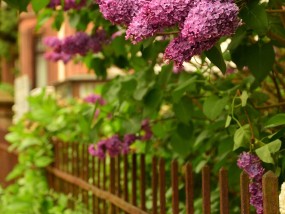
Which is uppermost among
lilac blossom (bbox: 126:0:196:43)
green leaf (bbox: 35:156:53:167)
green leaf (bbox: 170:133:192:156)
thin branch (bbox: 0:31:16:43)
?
thin branch (bbox: 0:31:16:43)

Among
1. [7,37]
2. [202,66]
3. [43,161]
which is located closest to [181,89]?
[202,66]

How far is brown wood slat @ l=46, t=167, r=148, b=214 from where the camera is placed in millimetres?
3089

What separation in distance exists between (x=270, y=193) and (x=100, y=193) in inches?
86.8

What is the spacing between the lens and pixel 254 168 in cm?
188

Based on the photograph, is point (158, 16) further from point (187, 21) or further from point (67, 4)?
point (67, 4)

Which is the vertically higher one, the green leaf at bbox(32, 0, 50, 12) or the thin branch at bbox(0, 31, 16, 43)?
the thin branch at bbox(0, 31, 16, 43)

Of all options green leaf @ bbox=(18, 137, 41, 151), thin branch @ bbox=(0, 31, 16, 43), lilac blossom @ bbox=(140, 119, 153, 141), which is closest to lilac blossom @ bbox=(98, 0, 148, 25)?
lilac blossom @ bbox=(140, 119, 153, 141)

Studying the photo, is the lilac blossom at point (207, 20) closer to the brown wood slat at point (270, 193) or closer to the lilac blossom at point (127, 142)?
the brown wood slat at point (270, 193)

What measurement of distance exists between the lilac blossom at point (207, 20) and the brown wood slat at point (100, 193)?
59.0 inches

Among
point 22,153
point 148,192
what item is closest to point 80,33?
point 148,192

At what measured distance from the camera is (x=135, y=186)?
321 centimetres

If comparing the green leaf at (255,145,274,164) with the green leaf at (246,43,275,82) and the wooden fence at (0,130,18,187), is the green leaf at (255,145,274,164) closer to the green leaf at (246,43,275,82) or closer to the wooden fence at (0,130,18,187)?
the green leaf at (246,43,275,82)

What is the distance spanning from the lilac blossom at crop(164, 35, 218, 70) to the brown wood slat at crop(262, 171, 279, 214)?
0.36 m

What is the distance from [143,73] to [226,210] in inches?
52.8
